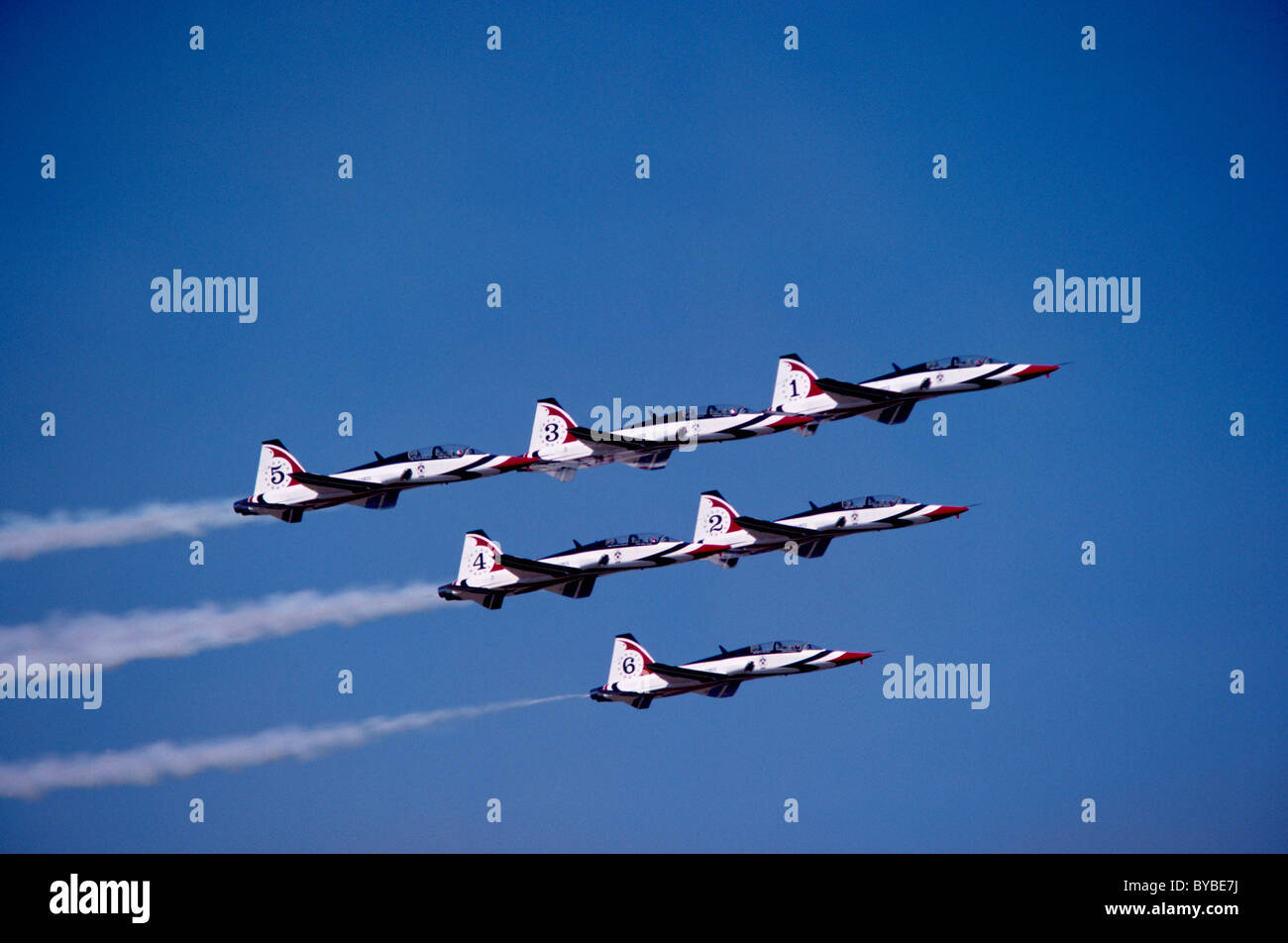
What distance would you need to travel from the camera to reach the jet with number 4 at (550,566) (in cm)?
9875

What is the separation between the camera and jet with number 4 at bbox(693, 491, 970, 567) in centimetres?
10206

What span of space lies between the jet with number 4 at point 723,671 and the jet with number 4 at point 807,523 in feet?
19.3

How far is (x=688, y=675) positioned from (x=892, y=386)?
18809 millimetres

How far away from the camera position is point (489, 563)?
99.0m

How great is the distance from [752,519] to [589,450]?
31.4ft

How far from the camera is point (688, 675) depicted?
10481cm

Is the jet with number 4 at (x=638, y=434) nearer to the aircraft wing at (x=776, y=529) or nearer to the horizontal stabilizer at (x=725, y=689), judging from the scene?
the aircraft wing at (x=776, y=529)

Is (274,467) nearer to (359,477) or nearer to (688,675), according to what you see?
(359,477)

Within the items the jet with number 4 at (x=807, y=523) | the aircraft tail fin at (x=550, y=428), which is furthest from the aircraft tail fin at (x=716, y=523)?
the aircraft tail fin at (x=550, y=428)

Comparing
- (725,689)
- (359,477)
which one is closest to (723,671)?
(725,689)

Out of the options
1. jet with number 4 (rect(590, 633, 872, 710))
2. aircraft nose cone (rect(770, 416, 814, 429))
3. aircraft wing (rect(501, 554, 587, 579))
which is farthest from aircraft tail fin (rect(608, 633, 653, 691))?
aircraft nose cone (rect(770, 416, 814, 429))

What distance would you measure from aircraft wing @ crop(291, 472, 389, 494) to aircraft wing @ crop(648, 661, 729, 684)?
1849 cm
